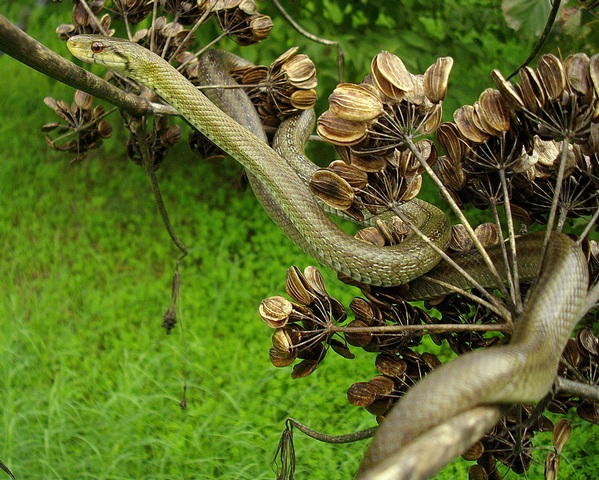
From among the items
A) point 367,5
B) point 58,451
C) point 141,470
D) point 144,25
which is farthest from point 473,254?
point 144,25

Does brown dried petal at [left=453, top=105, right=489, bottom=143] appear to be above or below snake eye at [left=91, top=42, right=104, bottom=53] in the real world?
above

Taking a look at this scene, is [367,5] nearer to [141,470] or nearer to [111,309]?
[111,309]

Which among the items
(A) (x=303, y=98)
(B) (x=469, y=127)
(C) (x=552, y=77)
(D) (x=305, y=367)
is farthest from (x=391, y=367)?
(A) (x=303, y=98)

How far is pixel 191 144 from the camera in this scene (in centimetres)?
214

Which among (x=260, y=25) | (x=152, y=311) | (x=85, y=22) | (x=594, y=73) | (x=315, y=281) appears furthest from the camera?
(x=152, y=311)

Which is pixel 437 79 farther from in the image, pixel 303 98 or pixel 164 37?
pixel 164 37

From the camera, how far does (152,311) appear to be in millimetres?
4102

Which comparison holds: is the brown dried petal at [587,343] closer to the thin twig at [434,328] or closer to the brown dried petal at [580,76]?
the thin twig at [434,328]

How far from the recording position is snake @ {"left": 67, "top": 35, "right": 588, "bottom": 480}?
826 millimetres

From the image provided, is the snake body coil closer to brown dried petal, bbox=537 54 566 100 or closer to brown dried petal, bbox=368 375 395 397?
brown dried petal, bbox=368 375 395 397

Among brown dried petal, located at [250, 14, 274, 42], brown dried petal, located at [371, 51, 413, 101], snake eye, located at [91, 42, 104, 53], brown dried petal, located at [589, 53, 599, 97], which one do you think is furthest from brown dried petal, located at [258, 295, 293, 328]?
snake eye, located at [91, 42, 104, 53]

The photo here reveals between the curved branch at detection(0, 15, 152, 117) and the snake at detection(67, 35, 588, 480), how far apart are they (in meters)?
0.36

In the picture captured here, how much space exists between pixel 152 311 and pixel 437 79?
3.26 m

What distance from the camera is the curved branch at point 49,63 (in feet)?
3.59
